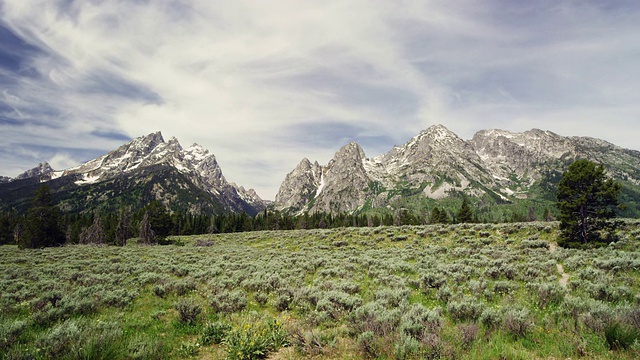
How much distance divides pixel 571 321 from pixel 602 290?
4574 mm

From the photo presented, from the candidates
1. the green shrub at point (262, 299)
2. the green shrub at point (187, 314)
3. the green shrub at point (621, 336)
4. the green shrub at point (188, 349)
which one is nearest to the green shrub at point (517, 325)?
the green shrub at point (621, 336)

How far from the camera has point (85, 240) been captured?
77688 mm

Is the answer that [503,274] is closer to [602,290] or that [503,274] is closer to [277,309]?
[602,290]

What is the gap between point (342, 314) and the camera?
11250 millimetres

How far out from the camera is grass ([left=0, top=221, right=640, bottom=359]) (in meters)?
7.41

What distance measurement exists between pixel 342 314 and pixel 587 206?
2844cm

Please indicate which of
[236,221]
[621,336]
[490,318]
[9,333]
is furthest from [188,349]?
[236,221]

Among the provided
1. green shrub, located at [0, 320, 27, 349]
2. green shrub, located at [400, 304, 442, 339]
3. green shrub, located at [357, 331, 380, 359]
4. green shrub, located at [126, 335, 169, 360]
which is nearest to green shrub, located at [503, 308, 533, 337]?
green shrub, located at [400, 304, 442, 339]

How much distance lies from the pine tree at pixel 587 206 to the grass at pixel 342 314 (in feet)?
14.7

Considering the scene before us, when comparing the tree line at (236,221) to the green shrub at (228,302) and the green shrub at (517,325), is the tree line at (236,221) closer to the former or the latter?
the green shrub at (517,325)

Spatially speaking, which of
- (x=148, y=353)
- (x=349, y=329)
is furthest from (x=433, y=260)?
(x=148, y=353)

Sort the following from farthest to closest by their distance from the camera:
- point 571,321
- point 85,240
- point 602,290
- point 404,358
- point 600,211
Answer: point 85,240 < point 600,211 < point 602,290 < point 571,321 < point 404,358

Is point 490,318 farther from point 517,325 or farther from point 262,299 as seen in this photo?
point 262,299

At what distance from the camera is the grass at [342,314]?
741cm
